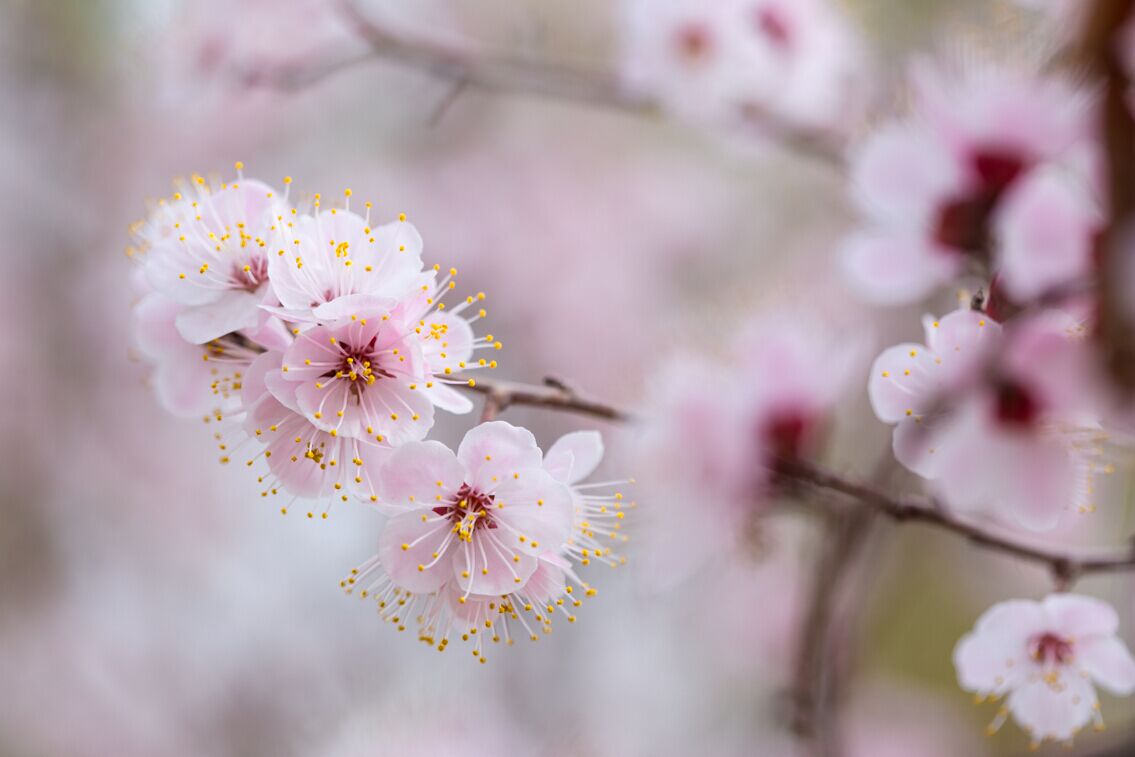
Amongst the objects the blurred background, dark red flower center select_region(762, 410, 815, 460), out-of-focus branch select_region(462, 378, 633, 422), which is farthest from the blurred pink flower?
the blurred background

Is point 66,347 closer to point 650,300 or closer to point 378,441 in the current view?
point 650,300

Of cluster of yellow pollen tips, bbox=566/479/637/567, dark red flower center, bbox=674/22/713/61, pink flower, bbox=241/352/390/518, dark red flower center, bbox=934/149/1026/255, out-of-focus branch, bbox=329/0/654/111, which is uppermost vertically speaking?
dark red flower center, bbox=674/22/713/61

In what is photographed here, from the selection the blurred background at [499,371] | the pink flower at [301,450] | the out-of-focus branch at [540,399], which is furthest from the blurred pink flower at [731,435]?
the blurred background at [499,371]

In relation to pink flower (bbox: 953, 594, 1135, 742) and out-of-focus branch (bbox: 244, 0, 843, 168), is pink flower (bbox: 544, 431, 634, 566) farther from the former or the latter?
out-of-focus branch (bbox: 244, 0, 843, 168)

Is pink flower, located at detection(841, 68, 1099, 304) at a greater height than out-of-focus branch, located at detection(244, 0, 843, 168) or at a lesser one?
lesser

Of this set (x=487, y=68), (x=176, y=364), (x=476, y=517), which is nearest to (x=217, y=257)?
(x=176, y=364)

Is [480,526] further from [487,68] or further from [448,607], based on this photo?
[487,68]
